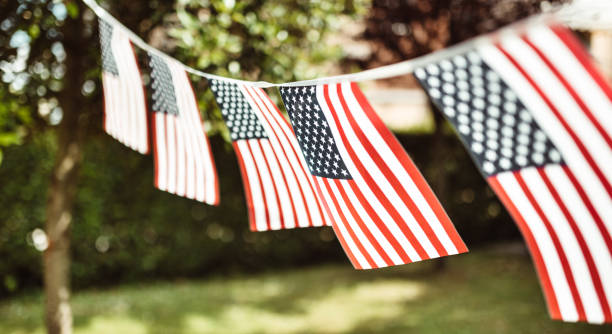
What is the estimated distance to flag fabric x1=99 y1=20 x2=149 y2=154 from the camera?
113 inches

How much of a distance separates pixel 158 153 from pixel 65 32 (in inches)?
58.0

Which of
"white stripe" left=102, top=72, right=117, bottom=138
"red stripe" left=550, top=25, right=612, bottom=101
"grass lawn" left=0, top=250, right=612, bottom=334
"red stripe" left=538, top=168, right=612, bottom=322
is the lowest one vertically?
"grass lawn" left=0, top=250, right=612, bottom=334

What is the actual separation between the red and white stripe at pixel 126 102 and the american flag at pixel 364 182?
121cm

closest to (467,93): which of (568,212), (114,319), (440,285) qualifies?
(568,212)

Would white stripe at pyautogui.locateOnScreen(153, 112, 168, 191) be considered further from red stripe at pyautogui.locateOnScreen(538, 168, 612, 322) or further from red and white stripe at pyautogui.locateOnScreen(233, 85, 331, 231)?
red stripe at pyautogui.locateOnScreen(538, 168, 612, 322)

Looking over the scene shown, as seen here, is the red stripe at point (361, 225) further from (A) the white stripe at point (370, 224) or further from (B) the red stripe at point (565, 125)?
(B) the red stripe at point (565, 125)

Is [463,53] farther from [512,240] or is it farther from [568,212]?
[512,240]

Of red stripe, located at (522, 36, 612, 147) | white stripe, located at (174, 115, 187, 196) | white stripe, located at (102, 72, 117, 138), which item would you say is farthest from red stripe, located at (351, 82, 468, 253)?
white stripe, located at (102, 72, 117, 138)

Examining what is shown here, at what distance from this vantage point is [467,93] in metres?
1.61

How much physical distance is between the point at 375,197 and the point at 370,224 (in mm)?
142

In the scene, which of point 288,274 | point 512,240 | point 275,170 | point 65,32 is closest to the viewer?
point 275,170

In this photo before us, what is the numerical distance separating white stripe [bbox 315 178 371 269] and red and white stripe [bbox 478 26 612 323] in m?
0.79

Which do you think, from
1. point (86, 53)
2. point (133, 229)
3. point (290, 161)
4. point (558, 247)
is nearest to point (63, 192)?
point (86, 53)

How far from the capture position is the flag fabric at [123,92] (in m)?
2.88
